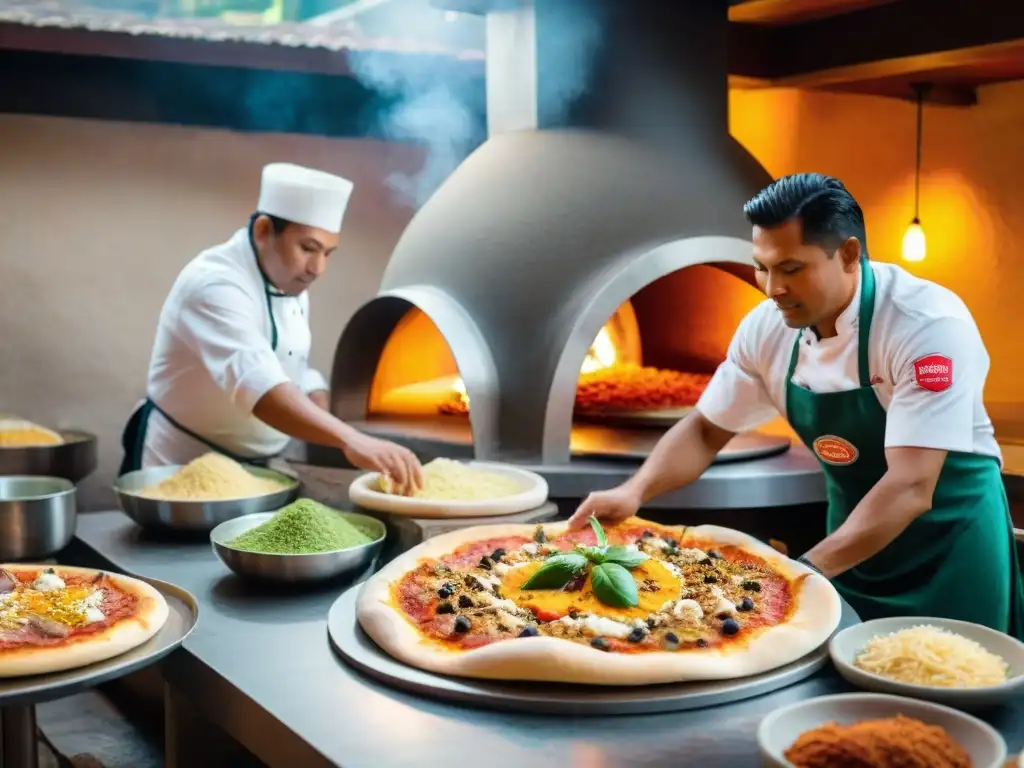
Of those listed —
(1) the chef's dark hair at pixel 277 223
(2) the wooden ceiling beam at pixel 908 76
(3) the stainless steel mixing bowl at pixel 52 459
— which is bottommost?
(3) the stainless steel mixing bowl at pixel 52 459

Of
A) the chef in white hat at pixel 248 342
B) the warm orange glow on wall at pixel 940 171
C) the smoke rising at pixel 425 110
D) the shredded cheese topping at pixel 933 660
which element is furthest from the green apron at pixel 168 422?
the warm orange glow on wall at pixel 940 171

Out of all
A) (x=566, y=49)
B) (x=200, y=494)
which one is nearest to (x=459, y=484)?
(x=200, y=494)

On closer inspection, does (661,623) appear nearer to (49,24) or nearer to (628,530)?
(628,530)

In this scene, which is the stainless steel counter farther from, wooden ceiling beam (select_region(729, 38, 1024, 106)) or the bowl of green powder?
wooden ceiling beam (select_region(729, 38, 1024, 106))

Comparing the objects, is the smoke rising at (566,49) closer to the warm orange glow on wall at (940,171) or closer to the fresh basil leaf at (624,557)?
the warm orange glow on wall at (940,171)

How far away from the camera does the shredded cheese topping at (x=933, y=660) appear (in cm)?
183

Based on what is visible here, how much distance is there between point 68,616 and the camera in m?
2.23

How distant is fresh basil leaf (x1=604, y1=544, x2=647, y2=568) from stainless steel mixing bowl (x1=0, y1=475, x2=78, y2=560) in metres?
1.49

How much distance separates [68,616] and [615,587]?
3.62 feet

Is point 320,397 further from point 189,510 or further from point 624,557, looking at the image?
point 624,557

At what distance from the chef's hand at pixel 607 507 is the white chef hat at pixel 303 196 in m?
1.51

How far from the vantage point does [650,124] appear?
429 centimetres

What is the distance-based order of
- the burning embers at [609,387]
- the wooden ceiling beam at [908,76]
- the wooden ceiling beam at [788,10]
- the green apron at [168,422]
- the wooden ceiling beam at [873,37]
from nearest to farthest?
the green apron at [168,422]
the wooden ceiling beam at [873,37]
the wooden ceiling beam at [908,76]
the burning embers at [609,387]
the wooden ceiling beam at [788,10]

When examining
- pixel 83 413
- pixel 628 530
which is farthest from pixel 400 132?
pixel 628 530
